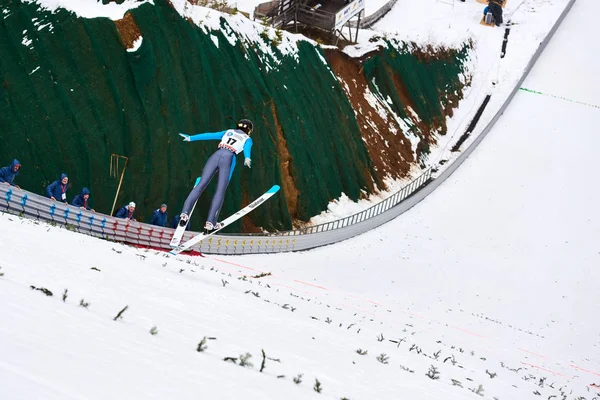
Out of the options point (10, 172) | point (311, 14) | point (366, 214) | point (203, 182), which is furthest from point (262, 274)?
point (311, 14)

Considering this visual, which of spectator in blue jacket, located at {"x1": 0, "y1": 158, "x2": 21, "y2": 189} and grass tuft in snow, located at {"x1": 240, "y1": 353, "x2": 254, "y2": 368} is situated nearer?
grass tuft in snow, located at {"x1": 240, "y1": 353, "x2": 254, "y2": 368}

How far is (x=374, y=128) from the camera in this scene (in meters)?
30.3

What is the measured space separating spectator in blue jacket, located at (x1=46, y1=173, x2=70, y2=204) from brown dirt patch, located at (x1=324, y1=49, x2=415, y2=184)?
1471 cm

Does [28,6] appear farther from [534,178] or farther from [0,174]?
[534,178]

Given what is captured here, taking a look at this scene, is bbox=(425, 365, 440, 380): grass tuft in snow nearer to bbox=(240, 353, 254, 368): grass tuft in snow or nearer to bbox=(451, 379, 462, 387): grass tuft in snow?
bbox=(451, 379, 462, 387): grass tuft in snow

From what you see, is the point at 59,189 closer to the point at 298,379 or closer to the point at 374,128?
the point at 298,379

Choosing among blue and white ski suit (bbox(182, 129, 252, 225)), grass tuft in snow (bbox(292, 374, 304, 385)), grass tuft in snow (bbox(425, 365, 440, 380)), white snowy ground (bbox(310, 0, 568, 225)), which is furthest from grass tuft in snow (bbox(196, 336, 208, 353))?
white snowy ground (bbox(310, 0, 568, 225))

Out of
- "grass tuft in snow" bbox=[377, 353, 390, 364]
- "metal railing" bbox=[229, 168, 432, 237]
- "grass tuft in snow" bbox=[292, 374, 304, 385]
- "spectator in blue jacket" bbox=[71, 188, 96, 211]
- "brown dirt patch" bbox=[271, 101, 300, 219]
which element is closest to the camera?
"grass tuft in snow" bbox=[292, 374, 304, 385]

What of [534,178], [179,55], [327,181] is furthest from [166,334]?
[534,178]

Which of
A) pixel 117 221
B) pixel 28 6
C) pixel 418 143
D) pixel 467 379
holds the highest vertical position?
pixel 418 143

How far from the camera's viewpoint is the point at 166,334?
18.9ft

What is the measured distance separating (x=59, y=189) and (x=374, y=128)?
55.1ft

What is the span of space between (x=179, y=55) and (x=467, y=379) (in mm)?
13659

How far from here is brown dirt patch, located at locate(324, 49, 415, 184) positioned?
96.4 feet
